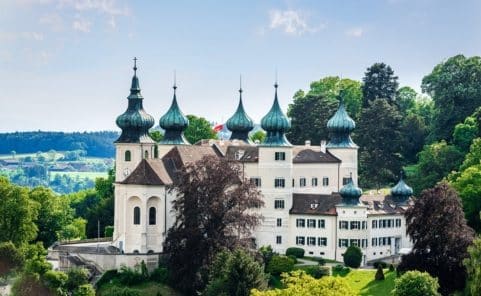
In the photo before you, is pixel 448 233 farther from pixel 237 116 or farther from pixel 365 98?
pixel 365 98

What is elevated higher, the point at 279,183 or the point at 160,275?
the point at 279,183

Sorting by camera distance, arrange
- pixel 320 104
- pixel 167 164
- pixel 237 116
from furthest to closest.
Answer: pixel 320 104
pixel 237 116
pixel 167 164

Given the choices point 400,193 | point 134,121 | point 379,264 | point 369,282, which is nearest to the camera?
point 369,282

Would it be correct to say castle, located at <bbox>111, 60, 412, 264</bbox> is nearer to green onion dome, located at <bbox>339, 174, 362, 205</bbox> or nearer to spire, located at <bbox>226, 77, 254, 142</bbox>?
green onion dome, located at <bbox>339, 174, 362, 205</bbox>

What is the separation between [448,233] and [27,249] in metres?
32.2

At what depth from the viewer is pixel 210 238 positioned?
8525cm

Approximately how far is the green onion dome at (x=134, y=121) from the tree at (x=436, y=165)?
998 inches

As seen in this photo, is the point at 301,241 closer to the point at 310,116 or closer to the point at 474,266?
the point at 474,266

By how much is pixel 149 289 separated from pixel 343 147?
23.3 metres

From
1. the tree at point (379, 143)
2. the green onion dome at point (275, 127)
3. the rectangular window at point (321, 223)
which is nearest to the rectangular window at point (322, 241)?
the rectangular window at point (321, 223)

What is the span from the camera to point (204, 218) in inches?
3396

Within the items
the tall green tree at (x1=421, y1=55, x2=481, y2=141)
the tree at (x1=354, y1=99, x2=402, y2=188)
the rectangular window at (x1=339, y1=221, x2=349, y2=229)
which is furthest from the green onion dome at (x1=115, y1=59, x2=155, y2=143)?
the tall green tree at (x1=421, y1=55, x2=481, y2=141)

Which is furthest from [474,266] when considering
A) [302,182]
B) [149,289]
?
[302,182]

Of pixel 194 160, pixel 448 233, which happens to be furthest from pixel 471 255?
pixel 194 160
